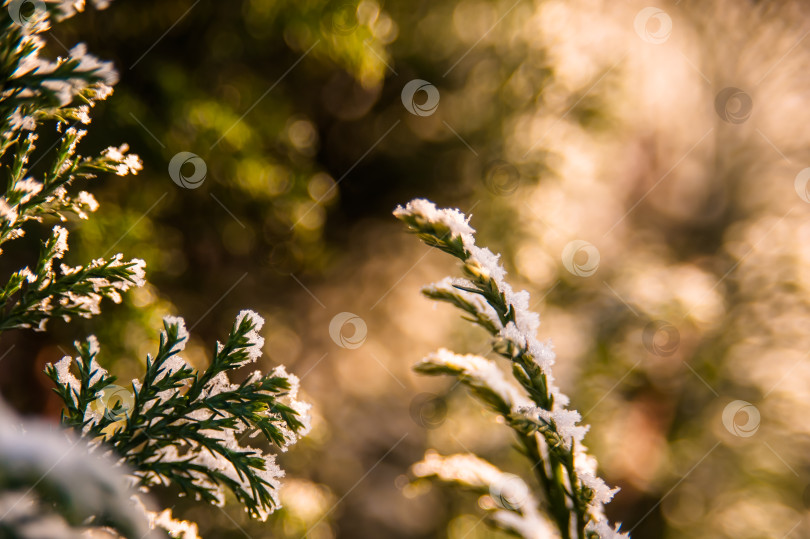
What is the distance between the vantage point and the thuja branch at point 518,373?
0.97m

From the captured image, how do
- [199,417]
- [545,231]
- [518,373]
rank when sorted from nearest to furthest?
[518,373], [199,417], [545,231]

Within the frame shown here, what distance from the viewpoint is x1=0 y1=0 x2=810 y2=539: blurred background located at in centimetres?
368

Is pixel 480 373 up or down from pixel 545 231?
down

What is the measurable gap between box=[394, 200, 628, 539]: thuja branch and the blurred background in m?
2.58

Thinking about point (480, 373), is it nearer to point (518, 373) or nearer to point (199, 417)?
point (518, 373)

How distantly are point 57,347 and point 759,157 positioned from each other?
5828mm

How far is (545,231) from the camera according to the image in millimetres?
4293

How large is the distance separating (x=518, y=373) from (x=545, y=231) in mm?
3465

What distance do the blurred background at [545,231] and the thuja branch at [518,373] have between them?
2577 mm

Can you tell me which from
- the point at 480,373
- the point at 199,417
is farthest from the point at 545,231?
the point at 199,417

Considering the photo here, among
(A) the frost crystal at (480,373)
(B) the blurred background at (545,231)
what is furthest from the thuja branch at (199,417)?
(B) the blurred background at (545,231)

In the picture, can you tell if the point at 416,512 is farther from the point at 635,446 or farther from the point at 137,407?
the point at 137,407

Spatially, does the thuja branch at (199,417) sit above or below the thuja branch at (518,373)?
below

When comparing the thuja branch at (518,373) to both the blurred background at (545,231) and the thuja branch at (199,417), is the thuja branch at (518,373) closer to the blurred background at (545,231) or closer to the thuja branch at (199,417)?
the thuja branch at (199,417)
